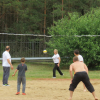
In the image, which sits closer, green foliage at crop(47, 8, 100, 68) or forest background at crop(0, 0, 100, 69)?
green foliage at crop(47, 8, 100, 68)

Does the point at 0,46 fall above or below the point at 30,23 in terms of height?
below

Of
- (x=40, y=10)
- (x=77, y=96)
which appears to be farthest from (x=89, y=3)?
(x=77, y=96)

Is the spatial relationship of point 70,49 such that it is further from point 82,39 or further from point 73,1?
point 73,1

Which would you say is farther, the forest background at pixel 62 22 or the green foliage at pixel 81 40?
the forest background at pixel 62 22

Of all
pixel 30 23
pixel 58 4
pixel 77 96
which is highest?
pixel 58 4

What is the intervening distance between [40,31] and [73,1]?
6275 millimetres

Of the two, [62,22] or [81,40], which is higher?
[62,22]

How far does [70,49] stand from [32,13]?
635 inches

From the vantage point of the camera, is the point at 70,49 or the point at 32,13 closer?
the point at 70,49

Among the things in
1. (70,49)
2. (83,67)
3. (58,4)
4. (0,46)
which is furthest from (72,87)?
(58,4)

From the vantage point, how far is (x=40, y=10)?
120 feet

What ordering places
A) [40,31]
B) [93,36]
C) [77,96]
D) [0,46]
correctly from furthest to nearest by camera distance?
[40,31] < [0,46] < [93,36] < [77,96]

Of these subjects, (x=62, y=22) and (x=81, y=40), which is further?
(x=62, y=22)

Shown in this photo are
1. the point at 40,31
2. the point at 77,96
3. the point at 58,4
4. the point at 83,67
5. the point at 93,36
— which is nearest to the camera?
the point at 83,67
